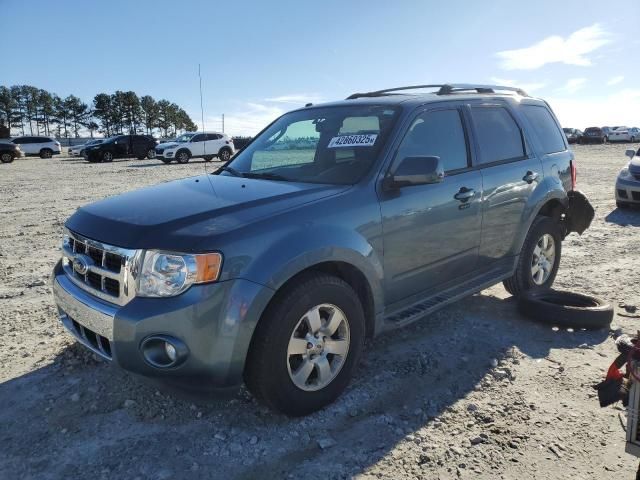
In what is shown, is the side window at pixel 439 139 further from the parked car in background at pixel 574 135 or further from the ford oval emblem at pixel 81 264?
the parked car in background at pixel 574 135

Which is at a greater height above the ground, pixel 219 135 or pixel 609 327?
pixel 219 135

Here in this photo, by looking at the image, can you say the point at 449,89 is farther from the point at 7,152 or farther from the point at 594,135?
the point at 594,135

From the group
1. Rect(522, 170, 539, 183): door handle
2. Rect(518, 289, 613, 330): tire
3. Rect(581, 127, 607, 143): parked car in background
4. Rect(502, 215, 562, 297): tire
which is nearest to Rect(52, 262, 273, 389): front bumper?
Rect(518, 289, 613, 330): tire

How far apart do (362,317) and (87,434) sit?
67.9 inches

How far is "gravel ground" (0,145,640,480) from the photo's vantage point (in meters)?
2.58

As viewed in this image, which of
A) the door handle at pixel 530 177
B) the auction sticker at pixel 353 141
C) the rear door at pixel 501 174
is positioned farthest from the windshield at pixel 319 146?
the door handle at pixel 530 177

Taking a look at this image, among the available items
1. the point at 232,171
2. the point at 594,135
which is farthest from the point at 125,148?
the point at 594,135

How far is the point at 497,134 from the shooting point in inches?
172

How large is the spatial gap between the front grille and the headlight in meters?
0.10

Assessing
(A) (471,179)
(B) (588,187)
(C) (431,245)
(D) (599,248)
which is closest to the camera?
(C) (431,245)

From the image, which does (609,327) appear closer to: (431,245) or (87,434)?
(431,245)

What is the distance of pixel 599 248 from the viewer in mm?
6922

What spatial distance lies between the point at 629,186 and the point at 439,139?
7.85m

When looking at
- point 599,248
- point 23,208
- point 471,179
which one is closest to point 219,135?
point 23,208
